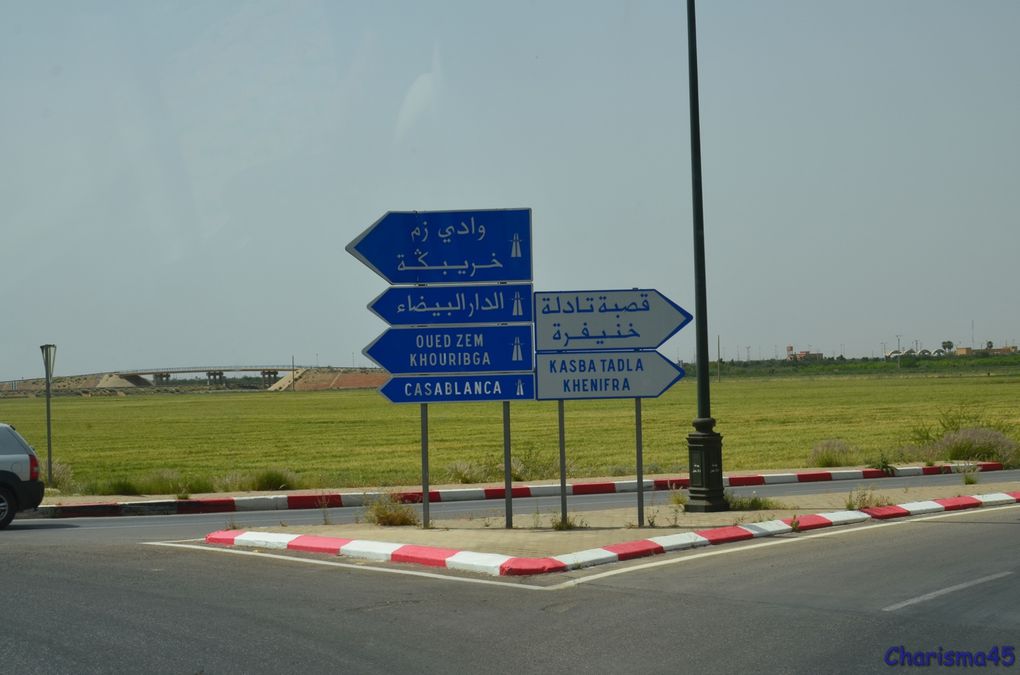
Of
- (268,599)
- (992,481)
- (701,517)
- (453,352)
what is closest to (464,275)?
(453,352)

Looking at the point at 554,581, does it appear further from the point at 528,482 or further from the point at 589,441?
the point at 589,441

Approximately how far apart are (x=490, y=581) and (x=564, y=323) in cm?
466

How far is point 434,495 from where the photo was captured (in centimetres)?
2127

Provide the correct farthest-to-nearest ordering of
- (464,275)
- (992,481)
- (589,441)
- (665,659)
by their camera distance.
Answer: (589,441), (992,481), (464,275), (665,659)

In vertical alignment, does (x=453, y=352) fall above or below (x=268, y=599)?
above

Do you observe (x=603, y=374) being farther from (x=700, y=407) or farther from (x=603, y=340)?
(x=700, y=407)

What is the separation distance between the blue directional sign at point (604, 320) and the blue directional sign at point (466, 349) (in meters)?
0.27

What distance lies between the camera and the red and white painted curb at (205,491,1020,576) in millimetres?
11211

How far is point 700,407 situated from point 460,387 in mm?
3360

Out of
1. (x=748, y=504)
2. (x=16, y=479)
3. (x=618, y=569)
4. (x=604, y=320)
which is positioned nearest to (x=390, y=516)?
(x=604, y=320)

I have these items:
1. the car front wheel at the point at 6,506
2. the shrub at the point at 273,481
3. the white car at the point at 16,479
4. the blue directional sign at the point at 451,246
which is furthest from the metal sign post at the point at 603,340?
the shrub at the point at 273,481

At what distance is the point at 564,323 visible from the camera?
1454 centimetres

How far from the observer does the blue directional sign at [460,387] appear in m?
14.5

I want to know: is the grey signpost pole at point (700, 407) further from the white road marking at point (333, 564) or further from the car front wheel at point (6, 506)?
the car front wheel at point (6, 506)
